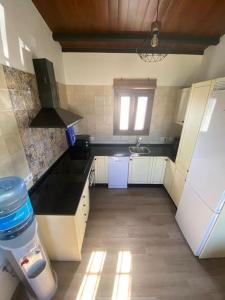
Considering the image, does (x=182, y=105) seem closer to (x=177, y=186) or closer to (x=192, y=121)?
(x=192, y=121)

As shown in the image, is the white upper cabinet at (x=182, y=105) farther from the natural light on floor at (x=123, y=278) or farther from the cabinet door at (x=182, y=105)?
the natural light on floor at (x=123, y=278)

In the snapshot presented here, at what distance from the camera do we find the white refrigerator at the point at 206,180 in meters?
1.38

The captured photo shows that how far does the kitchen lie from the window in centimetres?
2

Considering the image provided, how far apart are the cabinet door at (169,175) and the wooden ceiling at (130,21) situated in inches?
75.8

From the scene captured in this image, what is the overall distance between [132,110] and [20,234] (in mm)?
2531

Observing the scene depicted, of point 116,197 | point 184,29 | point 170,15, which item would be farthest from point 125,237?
point 184,29

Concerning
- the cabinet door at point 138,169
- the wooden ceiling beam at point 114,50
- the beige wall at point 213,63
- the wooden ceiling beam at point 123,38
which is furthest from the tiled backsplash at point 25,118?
the beige wall at point 213,63

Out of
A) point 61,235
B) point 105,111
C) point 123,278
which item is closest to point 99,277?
point 123,278

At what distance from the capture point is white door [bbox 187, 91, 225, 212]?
1.36 meters

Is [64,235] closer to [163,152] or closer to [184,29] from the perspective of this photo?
[163,152]

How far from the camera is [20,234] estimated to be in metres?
1.02

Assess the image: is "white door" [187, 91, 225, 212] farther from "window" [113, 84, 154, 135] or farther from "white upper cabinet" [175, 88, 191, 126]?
"window" [113, 84, 154, 135]

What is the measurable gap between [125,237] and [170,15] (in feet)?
9.37

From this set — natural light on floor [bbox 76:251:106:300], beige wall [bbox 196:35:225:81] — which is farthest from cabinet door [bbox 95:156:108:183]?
beige wall [bbox 196:35:225:81]
